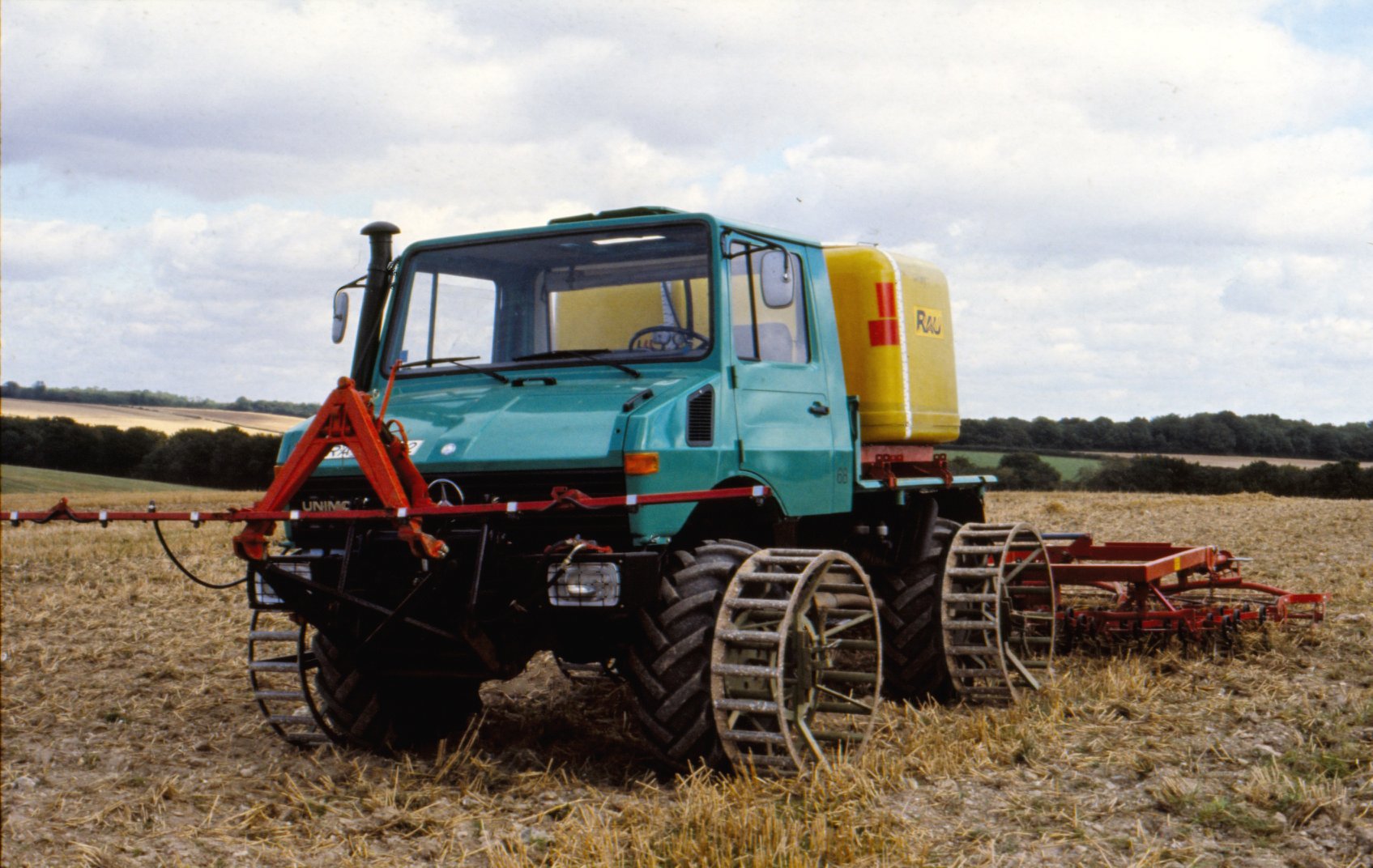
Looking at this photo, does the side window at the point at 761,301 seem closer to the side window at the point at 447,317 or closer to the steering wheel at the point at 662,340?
the steering wheel at the point at 662,340

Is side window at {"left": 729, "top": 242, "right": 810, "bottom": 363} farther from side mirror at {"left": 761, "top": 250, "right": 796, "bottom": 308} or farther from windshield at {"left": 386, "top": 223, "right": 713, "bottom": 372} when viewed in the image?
windshield at {"left": 386, "top": 223, "right": 713, "bottom": 372}

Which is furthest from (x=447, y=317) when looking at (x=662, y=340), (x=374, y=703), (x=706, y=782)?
(x=706, y=782)

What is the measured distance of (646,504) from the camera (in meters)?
5.84

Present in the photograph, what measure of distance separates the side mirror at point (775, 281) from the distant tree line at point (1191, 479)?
24354 millimetres

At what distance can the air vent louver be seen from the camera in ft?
20.6

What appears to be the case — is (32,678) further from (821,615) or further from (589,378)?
(821,615)

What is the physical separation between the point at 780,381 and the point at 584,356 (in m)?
1.10

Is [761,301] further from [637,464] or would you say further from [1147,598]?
[1147,598]

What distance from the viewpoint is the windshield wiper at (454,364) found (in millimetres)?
7020

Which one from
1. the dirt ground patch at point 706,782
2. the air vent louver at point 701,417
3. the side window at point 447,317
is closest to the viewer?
the dirt ground patch at point 706,782

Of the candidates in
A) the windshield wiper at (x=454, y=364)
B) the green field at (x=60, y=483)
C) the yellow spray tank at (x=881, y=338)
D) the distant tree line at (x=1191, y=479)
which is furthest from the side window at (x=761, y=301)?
the green field at (x=60, y=483)

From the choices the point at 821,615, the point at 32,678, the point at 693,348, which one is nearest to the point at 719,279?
the point at 693,348

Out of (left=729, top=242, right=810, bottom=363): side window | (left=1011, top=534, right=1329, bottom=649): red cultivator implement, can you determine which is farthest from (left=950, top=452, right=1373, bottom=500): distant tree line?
(left=729, top=242, right=810, bottom=363): side window

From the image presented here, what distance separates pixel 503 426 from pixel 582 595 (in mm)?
1006
